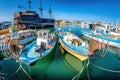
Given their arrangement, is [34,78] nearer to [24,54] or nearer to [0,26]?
[24,54]

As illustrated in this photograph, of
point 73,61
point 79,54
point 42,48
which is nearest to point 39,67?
point 42,48

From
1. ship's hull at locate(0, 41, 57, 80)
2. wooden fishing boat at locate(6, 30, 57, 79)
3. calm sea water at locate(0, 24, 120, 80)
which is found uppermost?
wooden fishing boat at locate(6, 30, 57, 79)

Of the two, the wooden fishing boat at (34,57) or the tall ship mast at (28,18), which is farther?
the tall ship mast at (28,18)

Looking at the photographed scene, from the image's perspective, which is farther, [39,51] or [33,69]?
[39,51]

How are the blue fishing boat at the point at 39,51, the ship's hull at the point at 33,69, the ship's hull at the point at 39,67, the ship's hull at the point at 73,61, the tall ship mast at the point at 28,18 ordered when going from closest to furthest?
1. the ship's hull at the point at 33,69
2. the ship's hull at the point at 39,67
3. the blue fishing boat at the point at 39,51
4. the ship's hull at the point at 73,61
5. the tall ship mast at the point at 28,18

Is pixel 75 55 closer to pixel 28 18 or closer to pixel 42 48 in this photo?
pixel 42 48

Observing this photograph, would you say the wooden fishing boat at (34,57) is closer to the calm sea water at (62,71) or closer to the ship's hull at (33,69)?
the ship's hull at (33,69)

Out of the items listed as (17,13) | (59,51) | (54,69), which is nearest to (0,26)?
(17,13)

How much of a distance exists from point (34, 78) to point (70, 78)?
1.37 metres

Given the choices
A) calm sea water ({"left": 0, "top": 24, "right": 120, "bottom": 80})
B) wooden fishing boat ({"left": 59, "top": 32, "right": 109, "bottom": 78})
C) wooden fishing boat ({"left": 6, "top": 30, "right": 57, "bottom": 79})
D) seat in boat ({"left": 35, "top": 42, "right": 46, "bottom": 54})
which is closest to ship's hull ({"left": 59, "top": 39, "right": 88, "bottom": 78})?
wooden fishing boat ({"left": 59, "top": 32, "right": 109, "bottom": 78})

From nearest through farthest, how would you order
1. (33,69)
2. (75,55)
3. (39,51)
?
(33,69) → (39,51) → (75,55)

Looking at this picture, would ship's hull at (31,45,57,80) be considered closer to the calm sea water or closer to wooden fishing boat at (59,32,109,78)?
the calm sea water

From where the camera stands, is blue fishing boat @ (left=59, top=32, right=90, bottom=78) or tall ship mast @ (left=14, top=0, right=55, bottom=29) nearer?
blue fishing boat @ (left=59, top=32, right=90, bottom=78)

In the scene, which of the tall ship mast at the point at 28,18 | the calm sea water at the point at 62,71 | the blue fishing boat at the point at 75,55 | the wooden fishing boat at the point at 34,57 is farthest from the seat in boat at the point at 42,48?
the tall ship mast at the point at 28,18
